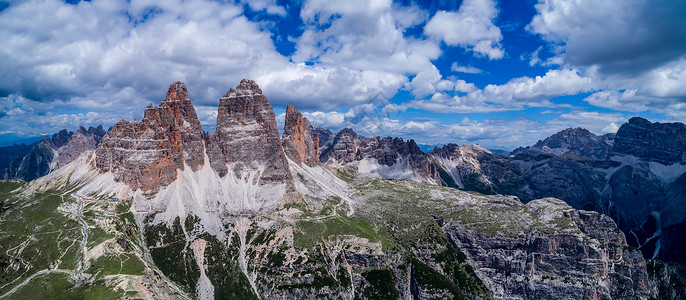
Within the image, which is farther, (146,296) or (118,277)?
(118,277)

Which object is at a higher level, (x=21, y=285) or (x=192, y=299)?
(x=21, y=285)

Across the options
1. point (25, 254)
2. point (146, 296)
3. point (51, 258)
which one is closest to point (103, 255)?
point (51, 258)

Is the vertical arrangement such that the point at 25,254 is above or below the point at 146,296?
above

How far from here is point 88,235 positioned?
194 m

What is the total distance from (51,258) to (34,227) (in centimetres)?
3767

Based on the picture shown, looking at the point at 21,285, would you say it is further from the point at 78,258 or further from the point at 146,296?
the point at 146,296

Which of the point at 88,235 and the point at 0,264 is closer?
the point at 0,264

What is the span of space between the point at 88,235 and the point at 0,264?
3677cm

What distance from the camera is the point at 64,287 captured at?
15362cm

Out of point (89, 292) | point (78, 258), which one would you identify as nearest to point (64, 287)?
point (89, 292)

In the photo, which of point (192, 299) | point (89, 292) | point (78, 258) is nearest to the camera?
point (89, 292)

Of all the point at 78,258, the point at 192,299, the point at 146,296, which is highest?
Result: the point at 78,258

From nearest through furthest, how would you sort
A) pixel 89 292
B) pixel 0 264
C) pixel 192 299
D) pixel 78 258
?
pixel 89 292 → pixel 0 264 → pixel 78 258 → pixel 192 299

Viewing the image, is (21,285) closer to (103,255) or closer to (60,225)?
(103,255)
